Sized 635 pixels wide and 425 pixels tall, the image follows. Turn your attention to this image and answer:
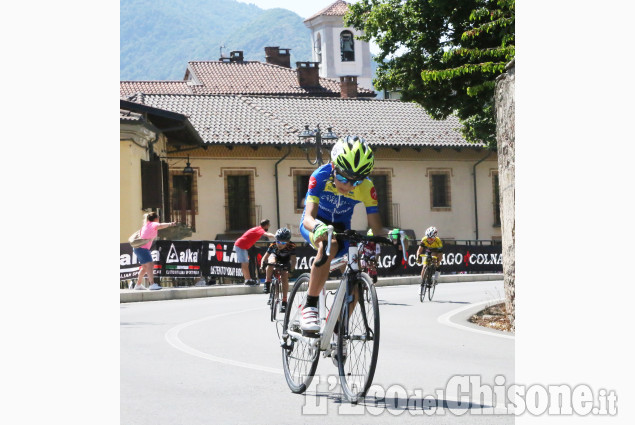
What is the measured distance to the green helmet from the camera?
24.6 ft

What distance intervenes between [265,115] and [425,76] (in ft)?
84.4

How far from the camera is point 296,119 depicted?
48.0 metres

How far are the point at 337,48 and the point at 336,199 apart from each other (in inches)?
3370

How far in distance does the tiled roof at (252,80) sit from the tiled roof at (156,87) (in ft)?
3.86

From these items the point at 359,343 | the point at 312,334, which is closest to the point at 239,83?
the point at 312,334

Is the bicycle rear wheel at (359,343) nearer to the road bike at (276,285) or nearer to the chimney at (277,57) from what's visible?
the road bike at (276,285)

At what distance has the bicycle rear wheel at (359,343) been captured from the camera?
7246mm

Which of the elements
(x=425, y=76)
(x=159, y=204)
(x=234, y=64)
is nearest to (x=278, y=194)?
(x=159, y=204)

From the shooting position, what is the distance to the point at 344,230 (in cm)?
809

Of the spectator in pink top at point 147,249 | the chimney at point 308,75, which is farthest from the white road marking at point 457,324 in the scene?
the chimney at point 308,75

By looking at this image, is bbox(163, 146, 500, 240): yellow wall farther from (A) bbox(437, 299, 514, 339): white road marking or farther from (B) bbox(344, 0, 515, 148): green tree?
(A) bbox(437, 299, 514, 339): white road marking

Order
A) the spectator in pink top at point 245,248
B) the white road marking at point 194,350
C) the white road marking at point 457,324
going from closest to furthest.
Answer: the white road marking at point 194,350 → the white road marking at point 457,324 → the spectator in pink top at point 245,248

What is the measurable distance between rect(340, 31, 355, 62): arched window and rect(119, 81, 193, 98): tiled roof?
69.2 feet
